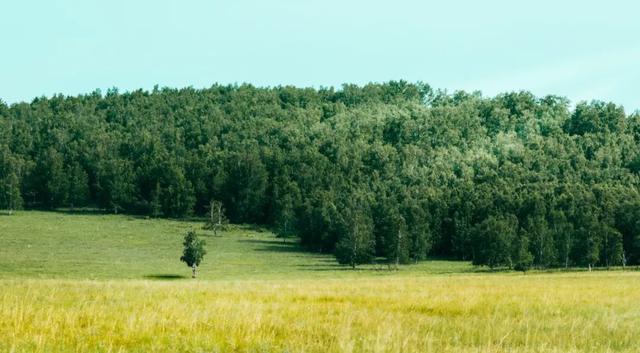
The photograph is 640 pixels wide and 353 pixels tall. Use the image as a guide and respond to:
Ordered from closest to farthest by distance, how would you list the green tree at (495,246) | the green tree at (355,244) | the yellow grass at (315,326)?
the yellow grass at (315,326) < the green tree at (495,246) < the green tree at (355,244)

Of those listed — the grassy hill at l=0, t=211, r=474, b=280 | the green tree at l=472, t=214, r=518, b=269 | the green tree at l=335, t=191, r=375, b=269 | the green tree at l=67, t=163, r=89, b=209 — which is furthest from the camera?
the green tree at l=67, t=163, r=89, b=209

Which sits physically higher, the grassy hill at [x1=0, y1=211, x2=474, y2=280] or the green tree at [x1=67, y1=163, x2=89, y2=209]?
the green tree at [x1=67, y1=163, x2=89, y2=209]

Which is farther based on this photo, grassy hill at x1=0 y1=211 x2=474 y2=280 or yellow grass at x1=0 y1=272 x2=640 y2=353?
grassy hill at x1=0 y1=211 x2=474 y2=280

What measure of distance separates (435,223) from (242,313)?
137717mm

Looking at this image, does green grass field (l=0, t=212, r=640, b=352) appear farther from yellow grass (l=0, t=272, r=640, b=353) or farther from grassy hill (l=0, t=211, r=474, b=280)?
grassy hill (l=0, t=211, r=474, b=280)

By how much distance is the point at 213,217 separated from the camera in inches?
6781

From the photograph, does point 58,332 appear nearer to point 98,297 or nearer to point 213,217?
point 98,297

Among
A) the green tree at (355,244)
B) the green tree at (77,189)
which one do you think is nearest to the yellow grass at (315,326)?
the green tree at (355,244)

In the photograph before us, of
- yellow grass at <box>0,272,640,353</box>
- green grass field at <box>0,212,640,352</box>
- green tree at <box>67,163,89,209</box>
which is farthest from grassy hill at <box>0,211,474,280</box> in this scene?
yellow grass at <box>0,272,640,353</box>

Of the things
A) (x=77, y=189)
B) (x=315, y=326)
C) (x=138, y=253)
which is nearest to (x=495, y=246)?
(x=138, y=253)

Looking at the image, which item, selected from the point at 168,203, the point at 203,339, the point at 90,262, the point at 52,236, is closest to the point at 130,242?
the point at 52,236

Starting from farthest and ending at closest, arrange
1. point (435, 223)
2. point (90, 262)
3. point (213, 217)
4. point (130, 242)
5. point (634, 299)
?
point (213, 217) < point (435, 223) < point (130, 242) < point (90, 262) < point (634, 299)

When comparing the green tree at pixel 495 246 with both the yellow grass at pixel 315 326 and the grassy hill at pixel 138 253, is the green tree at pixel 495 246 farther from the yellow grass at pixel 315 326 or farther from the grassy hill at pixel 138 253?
the yellow grass at pixel 315 326

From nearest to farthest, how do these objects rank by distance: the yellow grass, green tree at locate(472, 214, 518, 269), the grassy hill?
the yellow grass, the grassy hill, green tree at locate(472, 214, 518, 269)
